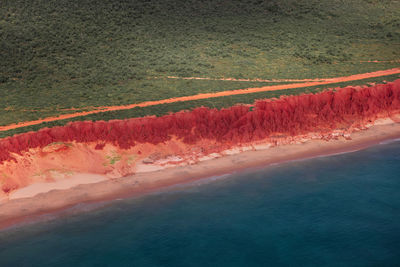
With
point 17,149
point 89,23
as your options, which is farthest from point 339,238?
point 89,23

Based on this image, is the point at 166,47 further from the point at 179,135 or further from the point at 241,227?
the point at 241,227

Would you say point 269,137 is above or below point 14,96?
below

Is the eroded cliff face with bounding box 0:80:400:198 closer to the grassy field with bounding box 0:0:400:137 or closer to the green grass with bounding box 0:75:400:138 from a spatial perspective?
the green grass with bounding box 0:75:400:138

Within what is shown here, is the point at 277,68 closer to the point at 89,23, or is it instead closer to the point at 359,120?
Answer: the point at 359,120

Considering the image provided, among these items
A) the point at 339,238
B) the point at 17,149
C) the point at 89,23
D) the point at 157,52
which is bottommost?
the point at 339,238

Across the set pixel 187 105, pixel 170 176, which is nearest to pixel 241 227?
pixel 170 176
